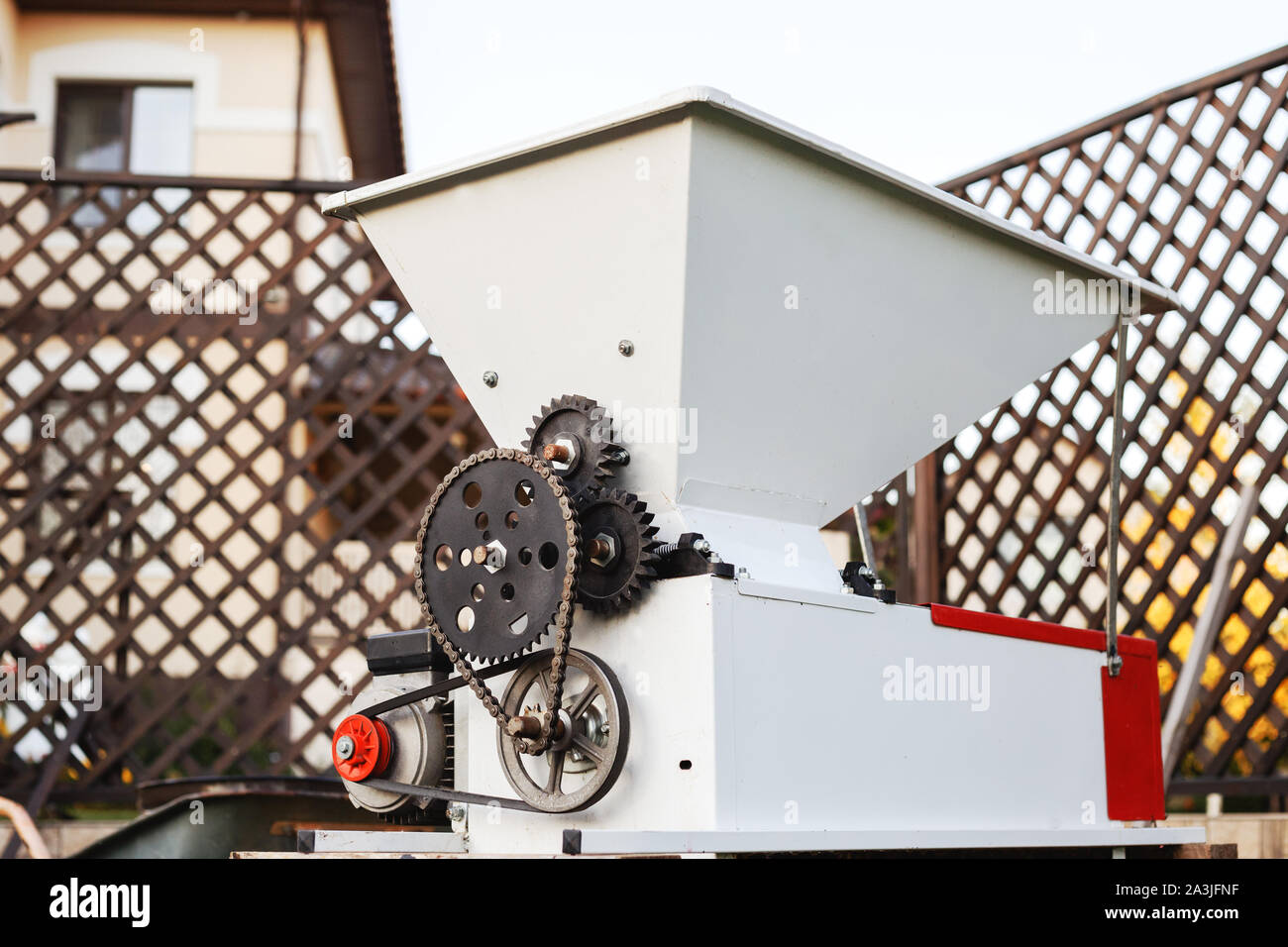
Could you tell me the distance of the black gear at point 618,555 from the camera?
1.99m

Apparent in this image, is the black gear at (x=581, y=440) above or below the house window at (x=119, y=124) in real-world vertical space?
below

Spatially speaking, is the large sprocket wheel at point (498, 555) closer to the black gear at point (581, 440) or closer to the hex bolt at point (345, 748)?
the black gear at point (581, 440)

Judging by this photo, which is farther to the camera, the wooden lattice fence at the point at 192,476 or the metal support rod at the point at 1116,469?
the wooden lattice fence at the point at 192,476

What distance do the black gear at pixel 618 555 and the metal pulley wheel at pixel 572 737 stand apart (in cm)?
10

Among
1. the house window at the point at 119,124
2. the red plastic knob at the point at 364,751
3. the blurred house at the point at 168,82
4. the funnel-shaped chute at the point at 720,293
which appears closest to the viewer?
the funnel-shaped chute at the point at 720,293

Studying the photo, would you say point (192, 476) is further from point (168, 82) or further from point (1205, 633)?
point (168, 82)

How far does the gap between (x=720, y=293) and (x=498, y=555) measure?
55 centimetres

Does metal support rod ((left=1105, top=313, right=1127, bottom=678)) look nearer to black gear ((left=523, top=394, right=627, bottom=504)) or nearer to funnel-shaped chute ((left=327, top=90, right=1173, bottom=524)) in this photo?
funnel-shaped chute ((left=327, top=90, right=1173, bottom=524))

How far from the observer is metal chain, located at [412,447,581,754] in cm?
196

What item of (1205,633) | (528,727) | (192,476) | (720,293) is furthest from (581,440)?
(192,476)

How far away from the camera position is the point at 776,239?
2.17 metres

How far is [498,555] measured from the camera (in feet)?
6.72

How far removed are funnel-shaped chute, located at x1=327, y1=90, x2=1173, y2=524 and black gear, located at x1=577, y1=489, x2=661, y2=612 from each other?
10cm

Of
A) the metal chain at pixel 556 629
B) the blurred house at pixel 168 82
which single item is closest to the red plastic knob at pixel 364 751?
the metal chain at pixel 556 629
